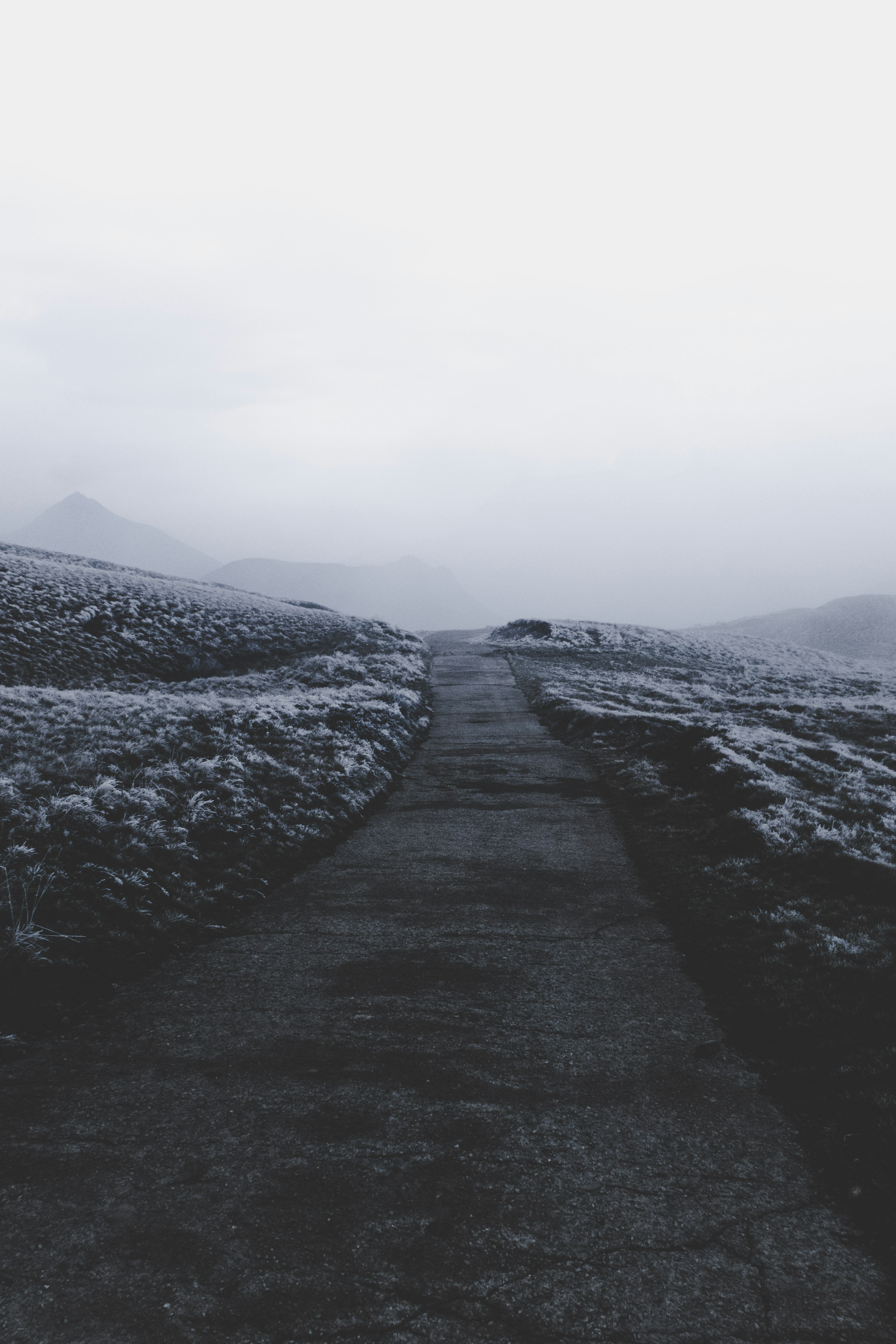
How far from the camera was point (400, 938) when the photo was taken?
7.51m

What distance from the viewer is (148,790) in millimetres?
9945

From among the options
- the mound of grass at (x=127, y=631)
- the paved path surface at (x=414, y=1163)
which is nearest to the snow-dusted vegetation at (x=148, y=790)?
the mound of grass at (x=127, y=631)

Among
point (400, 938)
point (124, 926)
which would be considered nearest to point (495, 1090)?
point (400, 938)

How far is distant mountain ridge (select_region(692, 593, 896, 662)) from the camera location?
93312mm

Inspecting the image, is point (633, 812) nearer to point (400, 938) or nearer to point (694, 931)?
point (694, 931)

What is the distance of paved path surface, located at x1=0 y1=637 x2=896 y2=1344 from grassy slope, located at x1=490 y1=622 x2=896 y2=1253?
433 mm

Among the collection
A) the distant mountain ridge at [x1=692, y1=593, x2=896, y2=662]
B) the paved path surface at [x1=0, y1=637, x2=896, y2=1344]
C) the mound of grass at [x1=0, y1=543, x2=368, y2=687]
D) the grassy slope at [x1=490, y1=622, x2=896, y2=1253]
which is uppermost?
the distant mountain ridge at [x1=692, y1=593, x2=896, y2=662]

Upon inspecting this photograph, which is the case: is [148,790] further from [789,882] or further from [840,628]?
[840,628]

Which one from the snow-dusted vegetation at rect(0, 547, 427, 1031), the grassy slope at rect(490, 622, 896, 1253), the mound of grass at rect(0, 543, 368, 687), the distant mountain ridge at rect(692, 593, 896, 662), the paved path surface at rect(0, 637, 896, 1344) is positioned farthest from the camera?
the distant mountain ridge at rect(692, 593, 896, 662)

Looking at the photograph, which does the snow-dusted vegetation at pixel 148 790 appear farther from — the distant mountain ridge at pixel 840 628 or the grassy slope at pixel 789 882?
the distant mountain ridge at pixel 840 628

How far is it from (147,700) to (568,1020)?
14.4 metres

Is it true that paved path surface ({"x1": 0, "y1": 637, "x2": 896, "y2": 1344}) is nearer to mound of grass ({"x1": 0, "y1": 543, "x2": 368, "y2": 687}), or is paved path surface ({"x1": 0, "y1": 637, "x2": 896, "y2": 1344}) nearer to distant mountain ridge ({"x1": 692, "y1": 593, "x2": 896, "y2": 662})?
mound of grass ({"x1": 0, "y1": 543, "x2": 368, "y2": 687})

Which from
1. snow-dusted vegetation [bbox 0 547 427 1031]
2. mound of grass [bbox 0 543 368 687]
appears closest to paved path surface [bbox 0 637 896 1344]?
snow-dusted vegetation [bbox 0 547 427 1031]

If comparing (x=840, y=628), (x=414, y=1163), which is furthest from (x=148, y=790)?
(x=840, y=628)
